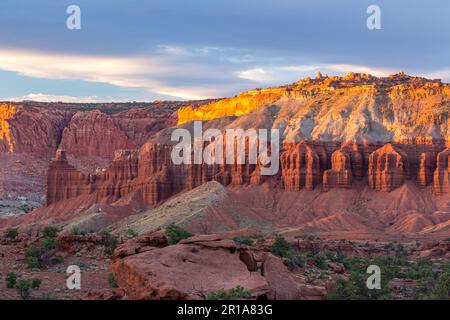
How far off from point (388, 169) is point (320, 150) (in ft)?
33.6

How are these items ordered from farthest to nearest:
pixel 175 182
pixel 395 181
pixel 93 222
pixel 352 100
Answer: pixel 352 100 → pixel 175 182 → pixel 395 181 → pixel 93 222

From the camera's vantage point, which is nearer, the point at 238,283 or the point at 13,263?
the point at 238,283

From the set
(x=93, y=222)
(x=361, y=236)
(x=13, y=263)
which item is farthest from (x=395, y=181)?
(x=13, y=263)

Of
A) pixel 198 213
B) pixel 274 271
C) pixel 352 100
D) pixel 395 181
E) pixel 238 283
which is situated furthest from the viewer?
pixel 352 100

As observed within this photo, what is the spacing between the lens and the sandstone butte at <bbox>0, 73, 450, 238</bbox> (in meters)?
99.5

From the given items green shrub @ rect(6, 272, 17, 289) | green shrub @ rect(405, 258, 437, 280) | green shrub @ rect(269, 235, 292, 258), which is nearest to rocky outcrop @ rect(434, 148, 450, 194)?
green shrub @ rect(405, 258, 437, 280)

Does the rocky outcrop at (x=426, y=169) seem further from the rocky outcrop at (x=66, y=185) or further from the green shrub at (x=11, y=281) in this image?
the green shrub at (x=11, y=281)

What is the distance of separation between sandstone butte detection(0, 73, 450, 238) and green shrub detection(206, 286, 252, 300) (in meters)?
64.7

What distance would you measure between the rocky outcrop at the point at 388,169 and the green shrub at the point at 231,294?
7437cm

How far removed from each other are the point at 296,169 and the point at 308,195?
345cm

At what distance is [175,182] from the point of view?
110500 mm

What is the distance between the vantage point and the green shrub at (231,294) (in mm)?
24275

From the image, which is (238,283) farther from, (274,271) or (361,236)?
(361,236)

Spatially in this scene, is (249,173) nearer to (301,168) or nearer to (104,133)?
(301,168)
